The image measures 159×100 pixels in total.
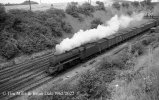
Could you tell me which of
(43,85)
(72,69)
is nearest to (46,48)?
(72,69)

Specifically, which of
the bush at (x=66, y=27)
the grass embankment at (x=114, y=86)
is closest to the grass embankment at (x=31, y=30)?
the bush at (x=66, y=27)

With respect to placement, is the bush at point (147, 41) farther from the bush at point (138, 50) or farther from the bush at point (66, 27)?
the bush at point (66, 27)

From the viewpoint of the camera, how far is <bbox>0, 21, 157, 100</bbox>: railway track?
14025 millimetres

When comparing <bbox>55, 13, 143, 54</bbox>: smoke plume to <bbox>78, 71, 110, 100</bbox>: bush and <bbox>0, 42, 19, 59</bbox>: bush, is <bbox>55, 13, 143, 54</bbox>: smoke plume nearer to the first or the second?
<bbox>78, 71, 110, 100</bbox>: bush

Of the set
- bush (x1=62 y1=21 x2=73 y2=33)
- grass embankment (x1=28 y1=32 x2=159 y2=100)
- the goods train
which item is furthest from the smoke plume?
bush (x1=62 y1=21 x2=73 y2=33)

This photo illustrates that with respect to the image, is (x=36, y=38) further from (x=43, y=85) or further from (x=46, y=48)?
(x=43, y=85)

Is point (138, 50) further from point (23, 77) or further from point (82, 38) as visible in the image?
point (23, 77)

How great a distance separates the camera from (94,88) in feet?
34.3

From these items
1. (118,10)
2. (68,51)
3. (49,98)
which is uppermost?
(118,10)

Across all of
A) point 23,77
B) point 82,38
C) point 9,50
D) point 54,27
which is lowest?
point 23,77

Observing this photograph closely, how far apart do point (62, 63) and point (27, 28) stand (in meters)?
10.7

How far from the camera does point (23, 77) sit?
1586cm

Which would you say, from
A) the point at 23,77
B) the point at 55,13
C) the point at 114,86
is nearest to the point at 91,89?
the point at 114,86

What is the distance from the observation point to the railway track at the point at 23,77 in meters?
14.0
